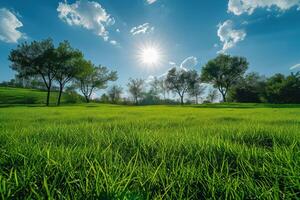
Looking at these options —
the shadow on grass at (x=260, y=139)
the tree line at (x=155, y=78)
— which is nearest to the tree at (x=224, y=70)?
the tree line at (x=155, y=78)

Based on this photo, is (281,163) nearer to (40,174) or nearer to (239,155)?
(239,155)

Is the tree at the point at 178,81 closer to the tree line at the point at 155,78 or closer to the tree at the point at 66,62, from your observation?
the tree line at the point at 155,78

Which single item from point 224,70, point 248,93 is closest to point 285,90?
point 248,93

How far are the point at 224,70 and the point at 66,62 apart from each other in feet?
171

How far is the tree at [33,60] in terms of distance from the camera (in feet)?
123

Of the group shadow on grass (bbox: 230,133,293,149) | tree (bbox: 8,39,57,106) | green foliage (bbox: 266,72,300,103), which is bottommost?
shadow on grass (bbox: 230,133,293,149)

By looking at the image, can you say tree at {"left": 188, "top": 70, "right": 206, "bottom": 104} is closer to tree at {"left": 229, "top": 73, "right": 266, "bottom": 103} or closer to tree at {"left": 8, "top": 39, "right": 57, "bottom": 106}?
tree at {"left": 229, "top": 73, "right": 266, "bottom": 103}

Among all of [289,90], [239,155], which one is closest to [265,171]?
[239,155]

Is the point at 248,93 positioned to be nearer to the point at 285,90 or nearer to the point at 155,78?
the point at 285,90

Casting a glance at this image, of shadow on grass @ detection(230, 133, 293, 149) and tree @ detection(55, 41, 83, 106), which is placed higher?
tree @ detection(55, 41, 83, 106)

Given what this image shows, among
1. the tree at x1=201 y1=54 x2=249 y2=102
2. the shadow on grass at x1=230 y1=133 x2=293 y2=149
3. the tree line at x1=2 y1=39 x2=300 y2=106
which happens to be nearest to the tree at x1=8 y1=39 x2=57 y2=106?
the tree line at x1=2 y1=39 x2=300 y2=106

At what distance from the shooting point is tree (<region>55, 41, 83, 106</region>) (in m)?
39.2

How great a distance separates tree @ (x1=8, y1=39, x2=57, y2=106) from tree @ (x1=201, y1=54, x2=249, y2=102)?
165ft

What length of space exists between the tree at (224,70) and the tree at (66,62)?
4511 cm
